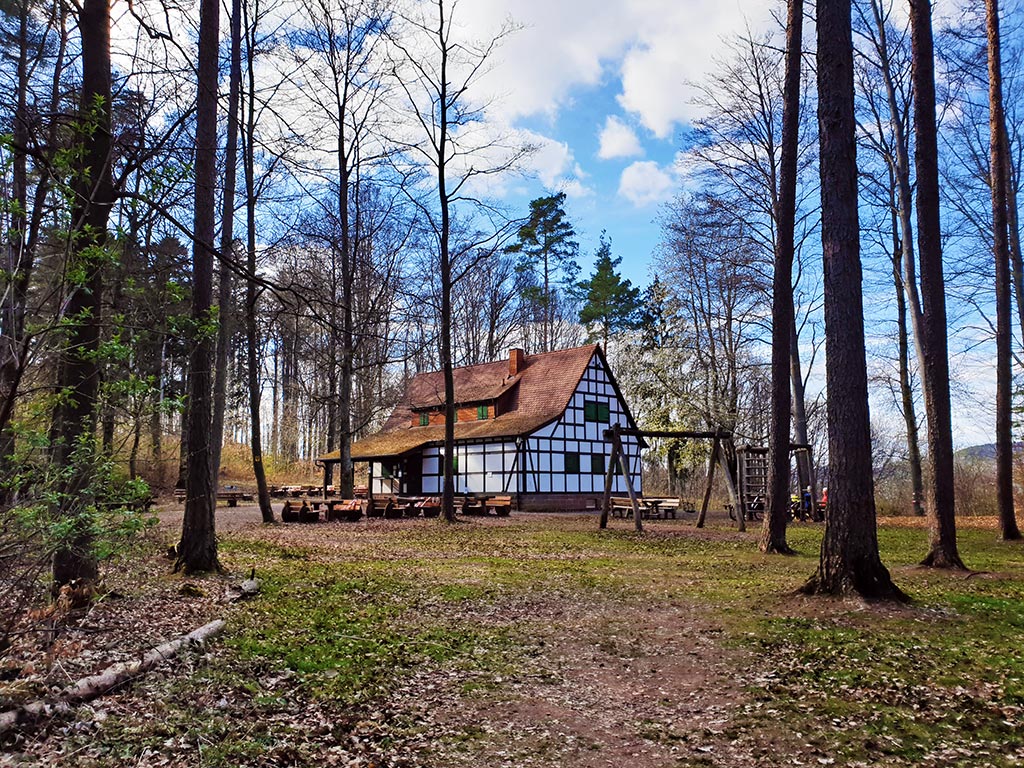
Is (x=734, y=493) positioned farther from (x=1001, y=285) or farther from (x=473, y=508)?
(x=473, y=508)

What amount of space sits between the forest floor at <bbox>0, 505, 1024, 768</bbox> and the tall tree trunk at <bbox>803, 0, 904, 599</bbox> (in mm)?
484

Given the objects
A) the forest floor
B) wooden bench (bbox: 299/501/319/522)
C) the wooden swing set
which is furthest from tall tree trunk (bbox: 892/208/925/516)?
wooden bench (bbox: 299/501/319/522)

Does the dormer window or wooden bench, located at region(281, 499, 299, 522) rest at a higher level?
the dormer window

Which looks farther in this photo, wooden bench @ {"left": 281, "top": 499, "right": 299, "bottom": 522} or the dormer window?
the dormer window

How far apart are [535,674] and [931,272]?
30.8ft

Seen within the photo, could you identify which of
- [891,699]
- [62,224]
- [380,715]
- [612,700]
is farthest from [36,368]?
[891,699]

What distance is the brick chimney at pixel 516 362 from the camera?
3672 centimetres

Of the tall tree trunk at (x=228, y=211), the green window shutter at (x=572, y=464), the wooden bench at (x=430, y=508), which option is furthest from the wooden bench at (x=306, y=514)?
the green window shutter at (x=572, y=464)

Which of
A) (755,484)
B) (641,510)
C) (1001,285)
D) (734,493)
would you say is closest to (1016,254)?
(1001,285)

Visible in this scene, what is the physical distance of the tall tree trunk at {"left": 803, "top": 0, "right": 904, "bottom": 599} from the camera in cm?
805

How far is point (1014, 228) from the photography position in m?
19.8

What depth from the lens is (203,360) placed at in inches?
380

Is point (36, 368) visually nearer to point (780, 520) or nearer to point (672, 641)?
point (672, 641)

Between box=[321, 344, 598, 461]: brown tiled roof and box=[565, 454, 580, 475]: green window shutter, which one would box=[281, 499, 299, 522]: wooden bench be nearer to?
box=[321, 344, 598, 461]: brown tiled roof
